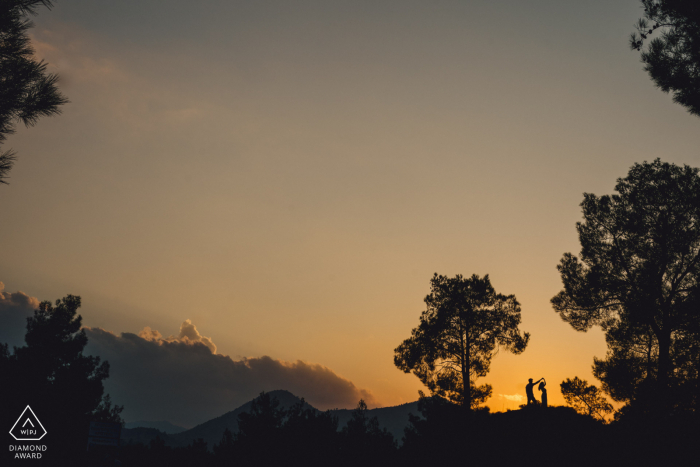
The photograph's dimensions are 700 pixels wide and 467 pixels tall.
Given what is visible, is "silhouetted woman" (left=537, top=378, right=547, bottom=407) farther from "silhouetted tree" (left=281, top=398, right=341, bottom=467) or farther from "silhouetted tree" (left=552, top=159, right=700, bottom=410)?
"silhouetted tree" (left=281, top=398, right=341, bottom=467)

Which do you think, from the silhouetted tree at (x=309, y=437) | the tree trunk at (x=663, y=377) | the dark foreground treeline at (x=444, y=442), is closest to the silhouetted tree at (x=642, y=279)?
the tree trunk at (x=663, y=377)

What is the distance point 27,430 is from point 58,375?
16753 mm

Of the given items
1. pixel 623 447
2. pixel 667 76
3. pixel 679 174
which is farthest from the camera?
pixel 679 174

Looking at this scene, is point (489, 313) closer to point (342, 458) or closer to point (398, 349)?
point (398, 349)

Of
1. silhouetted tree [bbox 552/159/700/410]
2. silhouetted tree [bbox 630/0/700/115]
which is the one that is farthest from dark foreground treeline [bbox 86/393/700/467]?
silhouetted tree [bbox 630/0/700/115]

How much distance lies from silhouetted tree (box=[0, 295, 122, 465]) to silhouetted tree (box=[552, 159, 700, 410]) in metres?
32.5

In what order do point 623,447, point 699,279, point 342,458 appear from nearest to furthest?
point 623,447 < point 699,279 < point 342,458

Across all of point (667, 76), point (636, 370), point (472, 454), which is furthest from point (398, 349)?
point (667, 76)

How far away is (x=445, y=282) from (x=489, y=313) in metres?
3.65

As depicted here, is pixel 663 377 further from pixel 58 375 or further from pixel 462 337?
pixel 58 375

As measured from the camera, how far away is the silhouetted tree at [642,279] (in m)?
20.2

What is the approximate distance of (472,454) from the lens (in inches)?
734

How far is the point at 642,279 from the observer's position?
69.4 feet

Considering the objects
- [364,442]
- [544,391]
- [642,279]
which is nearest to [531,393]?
[544,391]
